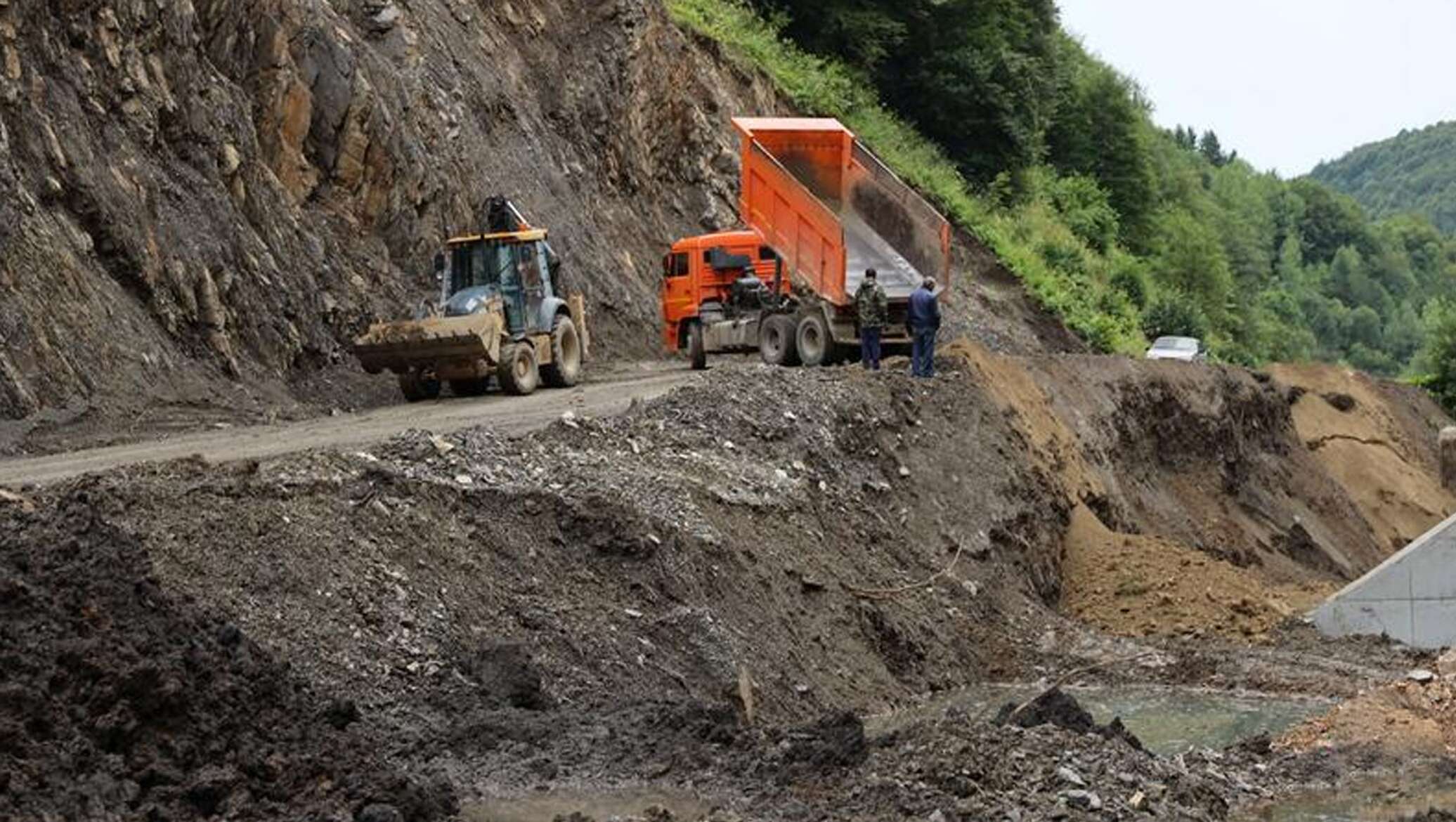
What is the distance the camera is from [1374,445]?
39.8 meters

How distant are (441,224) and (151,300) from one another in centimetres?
765

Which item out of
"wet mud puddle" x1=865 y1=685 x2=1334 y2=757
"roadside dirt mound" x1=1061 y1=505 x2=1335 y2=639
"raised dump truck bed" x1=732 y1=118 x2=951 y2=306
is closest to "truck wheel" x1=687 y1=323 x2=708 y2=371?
"raised dump truck bed" x1=732 y1=118 x2=951 y2=306

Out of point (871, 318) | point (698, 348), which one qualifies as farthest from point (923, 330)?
point (698, 348)

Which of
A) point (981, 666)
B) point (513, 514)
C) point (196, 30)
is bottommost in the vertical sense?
point (981, 666)

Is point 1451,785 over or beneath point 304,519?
beneath

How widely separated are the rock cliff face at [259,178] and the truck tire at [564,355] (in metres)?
2.43

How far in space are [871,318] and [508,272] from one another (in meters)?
4.49

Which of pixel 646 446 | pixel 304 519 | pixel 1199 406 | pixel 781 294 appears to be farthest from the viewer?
pixel 1199 406

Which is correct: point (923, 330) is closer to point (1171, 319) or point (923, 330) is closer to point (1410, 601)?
point (1410, 601)

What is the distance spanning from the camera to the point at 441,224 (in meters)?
30.5

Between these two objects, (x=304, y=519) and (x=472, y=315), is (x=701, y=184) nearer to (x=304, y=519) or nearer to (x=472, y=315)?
(x=472, y=315)

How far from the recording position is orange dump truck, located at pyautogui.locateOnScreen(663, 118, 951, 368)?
1105 inches

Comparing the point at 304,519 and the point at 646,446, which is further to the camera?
the point at 646,446

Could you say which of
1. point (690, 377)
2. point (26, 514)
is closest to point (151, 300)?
point (690, 377)
